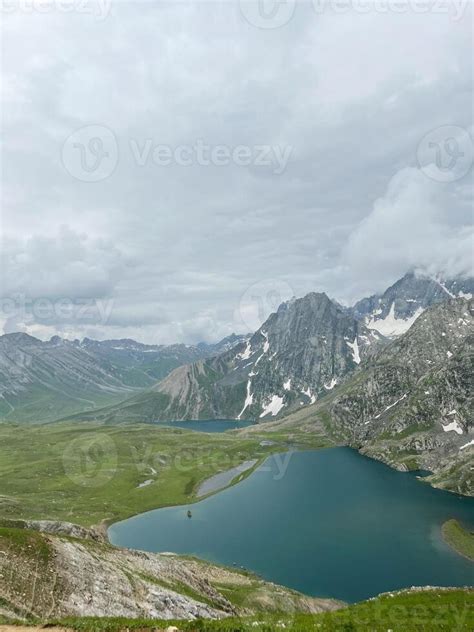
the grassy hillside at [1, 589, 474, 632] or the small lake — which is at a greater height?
the grassy hillside at [1, 589, 474, 632]

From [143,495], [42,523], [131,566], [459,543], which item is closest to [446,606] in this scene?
[131,566]

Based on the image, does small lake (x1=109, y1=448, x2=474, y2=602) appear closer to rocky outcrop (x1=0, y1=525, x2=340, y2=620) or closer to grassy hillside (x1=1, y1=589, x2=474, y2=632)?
grassy hillside (x1=1, y1=589, x2=474, y2=632)

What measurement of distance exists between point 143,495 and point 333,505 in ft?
249

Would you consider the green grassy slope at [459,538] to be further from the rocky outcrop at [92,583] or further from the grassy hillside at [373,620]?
the rocky outcrop at [92,583]

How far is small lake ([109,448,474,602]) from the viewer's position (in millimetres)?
97562

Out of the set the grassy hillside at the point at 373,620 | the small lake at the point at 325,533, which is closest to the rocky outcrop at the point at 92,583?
the grassy hillside at the point at 373,620

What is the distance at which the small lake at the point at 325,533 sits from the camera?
9756cm

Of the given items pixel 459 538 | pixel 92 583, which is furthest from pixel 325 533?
pixel 92 583

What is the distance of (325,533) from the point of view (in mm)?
126938

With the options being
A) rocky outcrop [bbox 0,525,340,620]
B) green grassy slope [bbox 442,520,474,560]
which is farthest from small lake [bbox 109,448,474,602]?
rocky outcrop [bbox 0,525,340,620]

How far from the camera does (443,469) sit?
194 metres

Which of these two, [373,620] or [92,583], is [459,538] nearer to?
[373,620]

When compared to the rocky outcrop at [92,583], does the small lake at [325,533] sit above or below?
below

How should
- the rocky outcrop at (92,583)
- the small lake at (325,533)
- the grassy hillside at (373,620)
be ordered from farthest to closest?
1. the small lake at (325,533)
2. the rocky outcrop at (92,583)
3. the grassy hillside at (373,620)
